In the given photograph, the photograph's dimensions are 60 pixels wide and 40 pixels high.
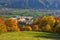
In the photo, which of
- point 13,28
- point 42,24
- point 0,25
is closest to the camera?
point 0,25

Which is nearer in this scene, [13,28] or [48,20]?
[13,28]

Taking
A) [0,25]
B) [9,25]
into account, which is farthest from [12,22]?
[0,25]

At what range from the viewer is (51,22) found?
203ft

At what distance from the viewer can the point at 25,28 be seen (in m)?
63.0

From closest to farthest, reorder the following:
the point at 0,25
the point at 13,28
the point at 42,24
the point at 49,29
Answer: the point at 0,25 < the point at 49,29 < the point at 13,28 < the point at 42,24

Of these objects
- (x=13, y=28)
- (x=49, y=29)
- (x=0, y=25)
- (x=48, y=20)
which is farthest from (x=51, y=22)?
(x=0, y=25)

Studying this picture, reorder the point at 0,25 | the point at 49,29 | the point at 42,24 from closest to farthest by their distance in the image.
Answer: the point at 0,25, the point at 49,29, the point at 42,24

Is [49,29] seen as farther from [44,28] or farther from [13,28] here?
[13,28]

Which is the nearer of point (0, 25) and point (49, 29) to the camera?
point (0, 25)

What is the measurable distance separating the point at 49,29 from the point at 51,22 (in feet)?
25.3

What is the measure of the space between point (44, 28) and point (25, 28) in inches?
318

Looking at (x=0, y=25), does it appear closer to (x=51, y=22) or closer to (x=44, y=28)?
(x=44, y=28)

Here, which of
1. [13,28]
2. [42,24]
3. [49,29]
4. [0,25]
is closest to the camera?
[0,25]

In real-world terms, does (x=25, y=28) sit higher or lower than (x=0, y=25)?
lower
